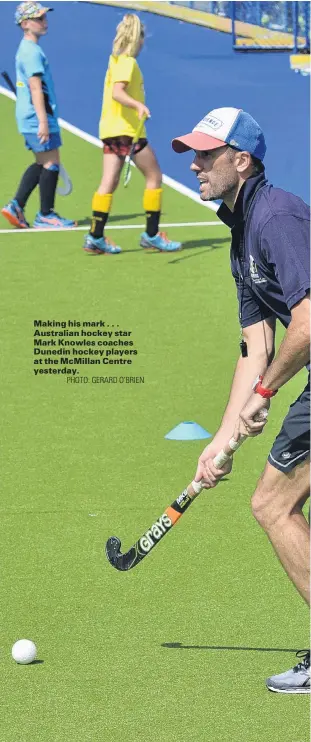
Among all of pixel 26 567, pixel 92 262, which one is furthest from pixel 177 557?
pixel 92 262

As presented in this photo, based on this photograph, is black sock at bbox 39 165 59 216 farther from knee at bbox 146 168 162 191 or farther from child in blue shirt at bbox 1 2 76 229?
knee at bbox 146 168 162 191

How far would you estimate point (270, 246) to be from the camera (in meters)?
5.14

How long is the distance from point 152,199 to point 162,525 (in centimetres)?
830

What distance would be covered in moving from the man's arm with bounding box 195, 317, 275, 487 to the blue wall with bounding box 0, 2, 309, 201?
1291cm

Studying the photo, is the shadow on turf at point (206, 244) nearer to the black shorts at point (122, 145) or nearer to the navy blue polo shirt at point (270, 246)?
the black shorts at point (122, 145)

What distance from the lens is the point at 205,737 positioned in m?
5.10

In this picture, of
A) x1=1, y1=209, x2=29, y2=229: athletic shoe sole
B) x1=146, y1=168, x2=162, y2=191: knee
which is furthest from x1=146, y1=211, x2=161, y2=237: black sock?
x1=1, y1=209, x2=29, y2=229: athletic shoe sole

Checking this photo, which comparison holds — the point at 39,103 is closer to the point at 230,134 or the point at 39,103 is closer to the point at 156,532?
the point at 156,532

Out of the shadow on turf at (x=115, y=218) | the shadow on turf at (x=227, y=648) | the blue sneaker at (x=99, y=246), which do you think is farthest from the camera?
the shadow on turf at (x=115, y=218)

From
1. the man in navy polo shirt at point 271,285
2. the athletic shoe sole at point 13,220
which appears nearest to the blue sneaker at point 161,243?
the athletic shoe sole at point 13,220

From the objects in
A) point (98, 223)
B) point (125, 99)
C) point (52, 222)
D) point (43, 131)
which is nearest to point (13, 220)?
point (52, 222)

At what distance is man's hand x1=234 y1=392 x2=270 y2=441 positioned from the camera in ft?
17.3

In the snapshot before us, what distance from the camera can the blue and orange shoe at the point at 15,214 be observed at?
51.0 feet

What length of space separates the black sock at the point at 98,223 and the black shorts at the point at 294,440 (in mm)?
8709
